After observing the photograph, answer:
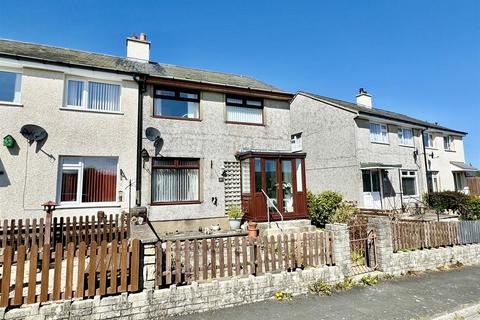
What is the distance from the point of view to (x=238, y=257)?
5.75 meters

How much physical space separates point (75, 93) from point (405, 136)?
21152 millimetres

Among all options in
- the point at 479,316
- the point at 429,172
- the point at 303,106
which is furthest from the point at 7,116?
the point at 429,172

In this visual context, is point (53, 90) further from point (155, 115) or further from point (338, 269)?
point (338, 269)

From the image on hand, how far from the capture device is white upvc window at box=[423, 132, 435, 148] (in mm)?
21734

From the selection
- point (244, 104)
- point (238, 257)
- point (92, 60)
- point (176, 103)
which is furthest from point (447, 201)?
point (92, 60)

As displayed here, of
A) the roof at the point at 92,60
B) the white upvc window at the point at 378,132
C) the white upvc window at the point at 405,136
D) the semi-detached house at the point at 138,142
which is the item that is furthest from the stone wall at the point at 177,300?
the white upvc window at the point at 405,136

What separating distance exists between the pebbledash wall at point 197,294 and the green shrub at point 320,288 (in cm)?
11

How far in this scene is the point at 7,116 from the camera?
29.5ft

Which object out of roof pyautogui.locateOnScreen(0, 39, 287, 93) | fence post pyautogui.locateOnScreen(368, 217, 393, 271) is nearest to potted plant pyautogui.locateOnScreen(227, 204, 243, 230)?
fence post pyautogui.locateOnScreen(368, 217, 393, 271)

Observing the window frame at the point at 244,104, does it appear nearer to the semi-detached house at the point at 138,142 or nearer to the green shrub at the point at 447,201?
the semi-detached house at the point at 138,142

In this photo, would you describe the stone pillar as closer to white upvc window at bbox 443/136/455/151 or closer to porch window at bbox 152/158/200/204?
porch window at bbox 152/158/200/204

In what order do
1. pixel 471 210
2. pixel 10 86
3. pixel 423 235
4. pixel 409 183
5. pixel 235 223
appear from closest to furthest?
pixel 423 235
pixel 10 86
pixel 235 223
pixel 471 210
pixel 409 183

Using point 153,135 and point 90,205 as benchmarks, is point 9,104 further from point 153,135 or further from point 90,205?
point 153,135

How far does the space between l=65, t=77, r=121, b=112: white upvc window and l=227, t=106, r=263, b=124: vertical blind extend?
4.89 m
